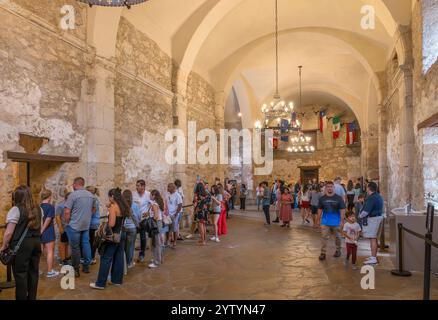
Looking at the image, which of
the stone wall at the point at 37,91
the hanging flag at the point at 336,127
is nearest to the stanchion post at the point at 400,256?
the stone wall at the point at 37,91

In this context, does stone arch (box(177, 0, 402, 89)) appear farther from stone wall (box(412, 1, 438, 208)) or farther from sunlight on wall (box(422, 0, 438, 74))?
sunlight on wall (box(422, 0, 438, 74))

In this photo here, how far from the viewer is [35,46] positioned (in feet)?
17.6

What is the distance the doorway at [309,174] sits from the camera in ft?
71.5

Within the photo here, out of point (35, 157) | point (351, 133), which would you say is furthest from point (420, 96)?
point (351, 133)

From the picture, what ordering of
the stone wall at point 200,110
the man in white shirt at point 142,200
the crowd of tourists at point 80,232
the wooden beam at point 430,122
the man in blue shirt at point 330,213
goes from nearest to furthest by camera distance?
the crowd of tourists at point 80,232
the wooden beam at point 430,122
the man in white shirt at point 142,200
the man in blue shirt at point 330,213
the stone wall at point 200,110

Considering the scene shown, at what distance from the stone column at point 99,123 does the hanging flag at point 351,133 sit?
1625 centimetres

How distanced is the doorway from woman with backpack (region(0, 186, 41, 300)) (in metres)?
19.7

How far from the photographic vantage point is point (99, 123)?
6559 millimetres

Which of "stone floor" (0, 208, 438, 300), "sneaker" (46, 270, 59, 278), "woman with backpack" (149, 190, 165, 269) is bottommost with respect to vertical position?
"stone floor" (0, 208, 438, 300)

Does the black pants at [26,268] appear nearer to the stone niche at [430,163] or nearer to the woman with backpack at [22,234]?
the woman with backpack at [22,234]

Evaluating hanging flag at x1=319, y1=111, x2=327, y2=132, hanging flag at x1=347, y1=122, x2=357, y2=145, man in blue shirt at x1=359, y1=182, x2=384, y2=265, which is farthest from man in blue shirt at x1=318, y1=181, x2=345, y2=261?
hanging flag at x1=319, y1=111, x2=327, y2=132

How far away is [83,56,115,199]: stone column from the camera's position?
254 inches

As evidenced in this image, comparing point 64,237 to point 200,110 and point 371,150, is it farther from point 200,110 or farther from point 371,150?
point 371,150
